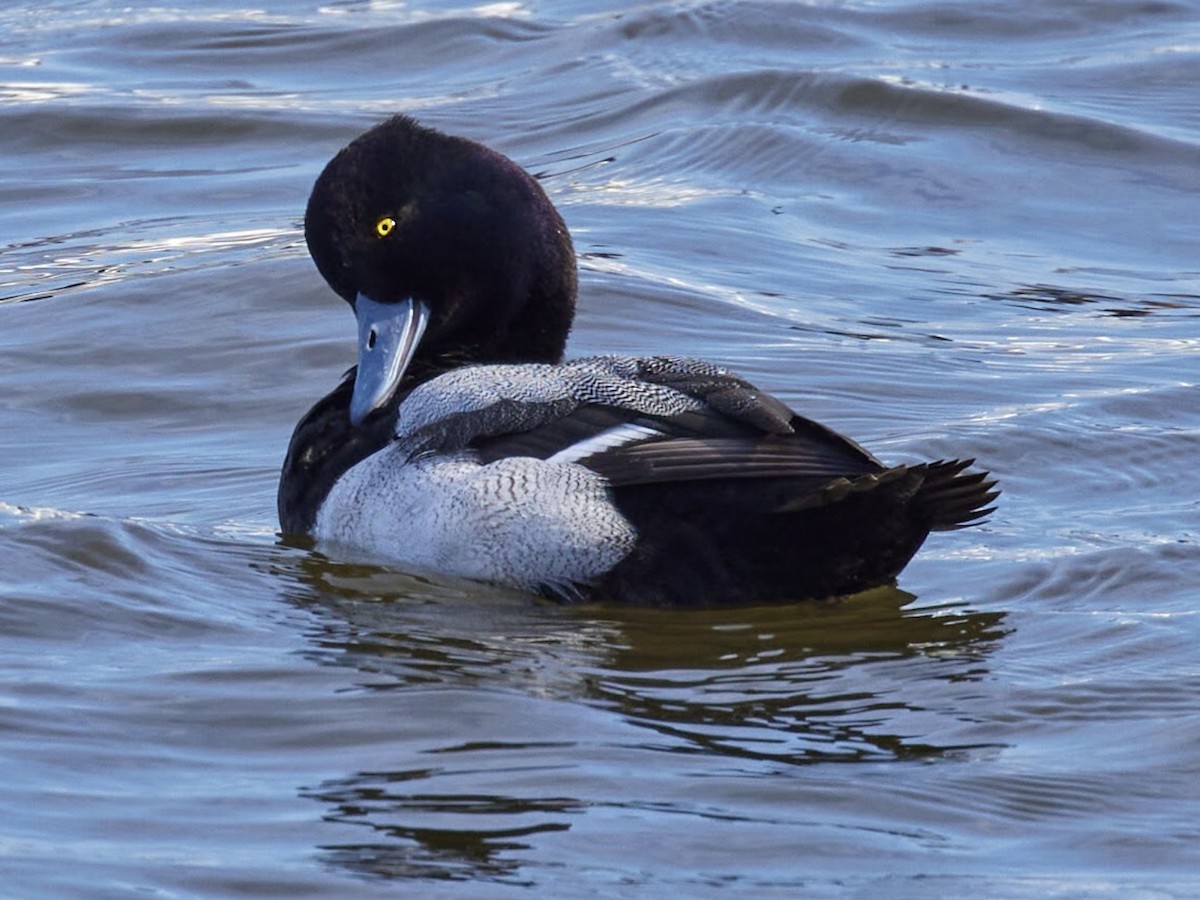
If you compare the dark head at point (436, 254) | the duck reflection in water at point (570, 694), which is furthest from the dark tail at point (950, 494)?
the dark head at point (436, 254)

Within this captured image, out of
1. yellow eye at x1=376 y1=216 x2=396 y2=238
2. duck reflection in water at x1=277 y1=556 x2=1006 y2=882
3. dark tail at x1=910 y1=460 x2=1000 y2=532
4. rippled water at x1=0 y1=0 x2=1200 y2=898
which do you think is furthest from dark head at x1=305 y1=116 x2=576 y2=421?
dark tail at x1=910 y1=460 x2=1000 y2=532

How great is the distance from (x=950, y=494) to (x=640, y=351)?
2920mm

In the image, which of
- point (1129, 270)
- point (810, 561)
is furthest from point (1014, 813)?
point (1129, 270)

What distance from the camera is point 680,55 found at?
39.5 feet

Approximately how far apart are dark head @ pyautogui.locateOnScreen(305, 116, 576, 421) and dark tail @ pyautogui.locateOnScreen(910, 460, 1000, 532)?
143 centimetres

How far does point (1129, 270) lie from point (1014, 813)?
5119 mm

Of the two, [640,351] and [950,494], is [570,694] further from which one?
[640,351]

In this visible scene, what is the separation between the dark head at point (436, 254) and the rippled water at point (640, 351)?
653mm

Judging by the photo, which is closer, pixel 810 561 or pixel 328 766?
pixel 328 766

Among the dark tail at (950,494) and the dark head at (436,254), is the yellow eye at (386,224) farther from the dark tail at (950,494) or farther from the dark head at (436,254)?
the dark tail at (950,494)

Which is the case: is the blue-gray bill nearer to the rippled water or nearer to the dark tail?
the rippled water

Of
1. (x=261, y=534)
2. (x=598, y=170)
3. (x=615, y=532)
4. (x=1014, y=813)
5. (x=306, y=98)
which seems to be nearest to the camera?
(x=1014, y=813)

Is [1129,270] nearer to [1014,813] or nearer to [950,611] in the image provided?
[950,611]

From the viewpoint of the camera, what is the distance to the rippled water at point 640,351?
4.16 m
